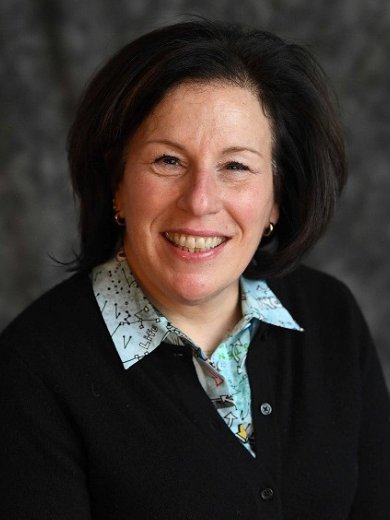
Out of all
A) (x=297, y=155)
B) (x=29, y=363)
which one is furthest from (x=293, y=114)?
(x=29, y=363)

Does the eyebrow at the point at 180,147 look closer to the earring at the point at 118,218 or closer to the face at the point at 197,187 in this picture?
the face at the point at 197,187

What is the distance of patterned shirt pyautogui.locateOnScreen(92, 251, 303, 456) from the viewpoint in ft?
5.04

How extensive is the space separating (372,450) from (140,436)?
54cm

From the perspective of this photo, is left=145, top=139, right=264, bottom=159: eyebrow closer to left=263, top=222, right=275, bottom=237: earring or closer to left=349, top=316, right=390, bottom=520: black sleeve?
left=263, top=222, right=275, bottom=237: earring

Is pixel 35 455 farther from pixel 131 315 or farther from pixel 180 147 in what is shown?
pixel 180 147

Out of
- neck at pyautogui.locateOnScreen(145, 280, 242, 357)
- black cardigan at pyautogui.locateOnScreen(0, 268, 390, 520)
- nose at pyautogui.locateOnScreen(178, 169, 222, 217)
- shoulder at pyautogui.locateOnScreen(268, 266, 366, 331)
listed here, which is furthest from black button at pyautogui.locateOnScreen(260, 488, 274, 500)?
nose at pyautogui.locateOnScreen(178, 169, 222, 217)

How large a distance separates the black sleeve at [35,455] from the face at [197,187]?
29 cm

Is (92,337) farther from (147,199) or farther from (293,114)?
(293,114)

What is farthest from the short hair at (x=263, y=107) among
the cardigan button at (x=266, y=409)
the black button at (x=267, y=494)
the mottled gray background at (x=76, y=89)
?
the mottled gray background at (x=76, y=89)

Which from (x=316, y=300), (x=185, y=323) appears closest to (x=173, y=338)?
(x=185, y=323)

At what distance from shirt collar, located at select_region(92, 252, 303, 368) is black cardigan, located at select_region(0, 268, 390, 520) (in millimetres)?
19

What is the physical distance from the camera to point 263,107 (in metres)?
1.52

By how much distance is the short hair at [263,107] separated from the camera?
147cm

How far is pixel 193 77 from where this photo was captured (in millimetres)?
1452
